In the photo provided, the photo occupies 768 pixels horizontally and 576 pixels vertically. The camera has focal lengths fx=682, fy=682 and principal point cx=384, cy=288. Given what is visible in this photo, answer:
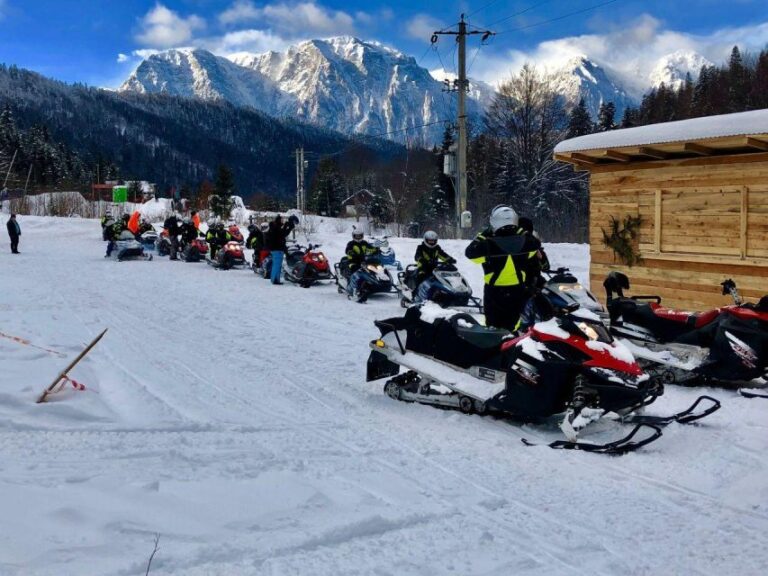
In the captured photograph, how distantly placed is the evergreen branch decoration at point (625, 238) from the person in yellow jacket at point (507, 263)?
5.21m

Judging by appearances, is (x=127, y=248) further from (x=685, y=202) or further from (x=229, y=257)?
(x=685, y=202)

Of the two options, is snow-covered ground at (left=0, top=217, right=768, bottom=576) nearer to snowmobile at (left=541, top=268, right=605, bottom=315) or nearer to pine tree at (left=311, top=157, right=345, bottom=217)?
snowmobile at (left=541, top=268, right=605, bottom=315)

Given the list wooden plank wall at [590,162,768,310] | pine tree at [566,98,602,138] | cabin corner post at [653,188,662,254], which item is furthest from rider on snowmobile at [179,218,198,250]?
pine tree at [566,98,602,138]

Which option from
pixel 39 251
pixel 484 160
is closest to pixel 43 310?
pixel 39 251

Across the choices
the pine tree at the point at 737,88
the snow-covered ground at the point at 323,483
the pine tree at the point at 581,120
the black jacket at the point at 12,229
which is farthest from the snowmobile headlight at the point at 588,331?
the pine tree at the point at 581,120

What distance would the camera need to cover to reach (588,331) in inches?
178

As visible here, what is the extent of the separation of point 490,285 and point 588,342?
5.03 ft

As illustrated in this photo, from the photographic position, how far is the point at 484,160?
51.3m

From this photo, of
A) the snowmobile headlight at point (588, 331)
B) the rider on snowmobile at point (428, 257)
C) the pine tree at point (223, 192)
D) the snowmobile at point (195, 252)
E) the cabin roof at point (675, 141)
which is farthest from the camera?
the pine tree at point (223, 192)

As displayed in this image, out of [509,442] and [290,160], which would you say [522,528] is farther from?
[290,160]

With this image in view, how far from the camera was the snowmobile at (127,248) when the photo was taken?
1964 centimetres

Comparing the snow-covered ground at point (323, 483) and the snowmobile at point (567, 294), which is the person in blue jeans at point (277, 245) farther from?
the snowmobile at point (567, 294)

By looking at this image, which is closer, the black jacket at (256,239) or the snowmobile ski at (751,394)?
the snowmobile ski at (751,394)

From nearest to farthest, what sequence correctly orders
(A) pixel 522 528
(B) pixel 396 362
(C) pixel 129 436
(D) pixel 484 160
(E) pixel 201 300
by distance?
(A) pixel 522 528 < (C) pixel 129 436 < (B) pixel 396 362 < (E) pixel 201 300 < (D) pixel 484 160
